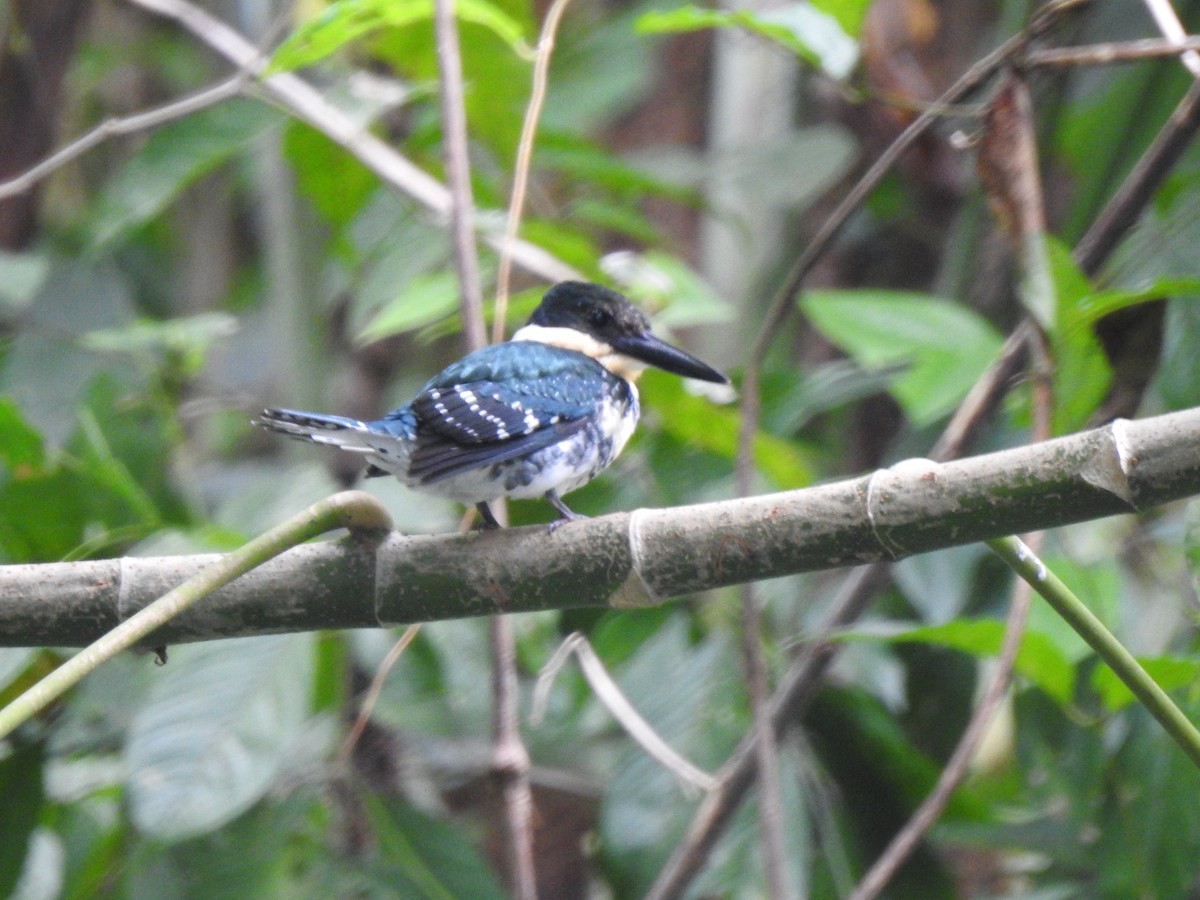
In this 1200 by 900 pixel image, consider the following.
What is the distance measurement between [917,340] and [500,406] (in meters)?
0.85

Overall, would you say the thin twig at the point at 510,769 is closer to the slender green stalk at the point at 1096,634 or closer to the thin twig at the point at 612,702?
the thin twig at the point at 612,702

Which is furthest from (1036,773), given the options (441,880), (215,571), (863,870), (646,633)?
(215,571)

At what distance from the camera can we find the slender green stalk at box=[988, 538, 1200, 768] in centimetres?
120

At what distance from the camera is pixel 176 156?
2689 mm

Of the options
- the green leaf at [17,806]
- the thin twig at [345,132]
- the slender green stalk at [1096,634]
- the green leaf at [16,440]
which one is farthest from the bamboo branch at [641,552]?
the thin twig at [345,132]

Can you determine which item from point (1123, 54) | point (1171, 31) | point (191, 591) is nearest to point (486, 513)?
point (191, 591)

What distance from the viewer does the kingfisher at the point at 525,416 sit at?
1670 millimetres

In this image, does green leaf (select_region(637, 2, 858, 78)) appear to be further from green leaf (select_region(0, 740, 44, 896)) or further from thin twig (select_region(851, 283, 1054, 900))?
green leaf (select_region(0, 740, 44, 896))

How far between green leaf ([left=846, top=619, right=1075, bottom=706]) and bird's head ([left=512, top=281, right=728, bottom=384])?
487 millimetres

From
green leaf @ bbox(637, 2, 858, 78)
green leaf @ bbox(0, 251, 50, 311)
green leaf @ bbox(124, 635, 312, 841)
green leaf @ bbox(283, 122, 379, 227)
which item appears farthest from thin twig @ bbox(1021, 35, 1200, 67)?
green leaf @ bbox(0, 251, 50, 311)

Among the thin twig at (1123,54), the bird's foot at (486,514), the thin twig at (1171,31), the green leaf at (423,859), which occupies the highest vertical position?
the thin twig at (1171,31)

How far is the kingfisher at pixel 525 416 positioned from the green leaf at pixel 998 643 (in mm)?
427

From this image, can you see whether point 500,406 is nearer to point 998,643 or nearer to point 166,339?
point 998,643

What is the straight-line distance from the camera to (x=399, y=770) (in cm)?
281
